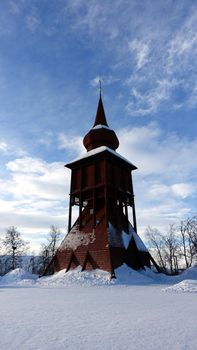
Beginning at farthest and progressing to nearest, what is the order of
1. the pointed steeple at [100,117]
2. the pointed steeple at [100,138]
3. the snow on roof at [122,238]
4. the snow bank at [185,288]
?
the pointed steeple at [100,117]
the pointed steeple at [100,138]
the snow on roof at [122,238]
the snow bank at [185,288]

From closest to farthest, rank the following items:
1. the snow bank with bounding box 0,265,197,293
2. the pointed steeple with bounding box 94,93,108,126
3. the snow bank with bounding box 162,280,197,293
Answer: the snow bank with bounding box 162,280,197,293, the snow bank with bounding box 0,265,197,293, the pointed steeple with bounding box 94,93,108,126

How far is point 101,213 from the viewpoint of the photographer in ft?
91.8

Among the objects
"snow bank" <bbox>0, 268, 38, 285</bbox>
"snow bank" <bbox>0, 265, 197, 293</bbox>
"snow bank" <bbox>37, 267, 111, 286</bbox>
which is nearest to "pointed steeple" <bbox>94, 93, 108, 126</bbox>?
"snow bank" <bbox>0, 265, 197, 293</bbox>

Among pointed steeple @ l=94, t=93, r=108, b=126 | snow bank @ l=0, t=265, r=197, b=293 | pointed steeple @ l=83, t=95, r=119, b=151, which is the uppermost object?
pointed steeple @ l=94, t=93, r=108, b=126

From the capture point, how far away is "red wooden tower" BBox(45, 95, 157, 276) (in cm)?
2506

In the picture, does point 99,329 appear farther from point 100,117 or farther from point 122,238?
point 100,117

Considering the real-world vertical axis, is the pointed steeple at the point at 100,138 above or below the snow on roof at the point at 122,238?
above

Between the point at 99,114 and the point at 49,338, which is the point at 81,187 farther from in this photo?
the point at 49,338

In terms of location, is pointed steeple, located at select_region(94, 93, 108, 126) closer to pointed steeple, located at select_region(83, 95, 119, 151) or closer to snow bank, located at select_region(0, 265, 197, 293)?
pointed steeple, located at select_region(83, 95, 119, 151)

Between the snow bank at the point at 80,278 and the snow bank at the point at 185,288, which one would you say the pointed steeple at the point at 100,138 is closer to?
the snow bank at the point at 80,278

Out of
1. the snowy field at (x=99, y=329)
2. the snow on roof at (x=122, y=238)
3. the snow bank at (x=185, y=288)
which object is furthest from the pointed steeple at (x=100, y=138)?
the snowy field at (x=99, y=329)

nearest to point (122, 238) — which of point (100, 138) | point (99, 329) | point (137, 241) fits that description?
point (137, 241)

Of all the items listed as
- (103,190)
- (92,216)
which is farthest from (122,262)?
(103,190)

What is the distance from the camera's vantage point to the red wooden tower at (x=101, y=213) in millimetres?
25062
